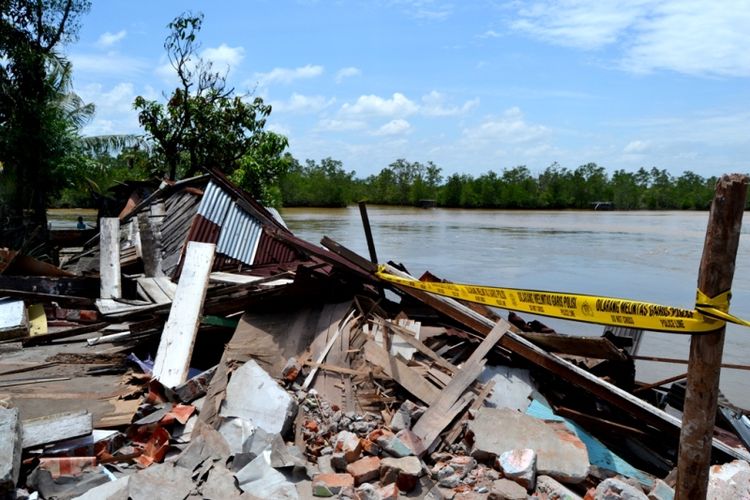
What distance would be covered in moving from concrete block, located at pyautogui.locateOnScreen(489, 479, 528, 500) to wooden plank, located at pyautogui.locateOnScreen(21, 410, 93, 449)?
3074 mm

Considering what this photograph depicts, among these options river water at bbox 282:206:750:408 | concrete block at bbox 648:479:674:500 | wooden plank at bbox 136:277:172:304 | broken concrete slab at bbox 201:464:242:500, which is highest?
wooden plank at bbox 136:277:172:304

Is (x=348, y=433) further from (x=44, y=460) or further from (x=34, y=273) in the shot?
(x=34, y=273)

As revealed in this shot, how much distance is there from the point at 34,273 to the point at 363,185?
80.5 m

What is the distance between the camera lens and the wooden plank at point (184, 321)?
224 inches

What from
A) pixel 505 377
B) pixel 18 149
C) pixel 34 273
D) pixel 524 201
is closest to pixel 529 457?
pixel 505 377

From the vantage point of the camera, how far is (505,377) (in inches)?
213

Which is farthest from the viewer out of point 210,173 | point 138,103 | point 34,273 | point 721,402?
point 138,103

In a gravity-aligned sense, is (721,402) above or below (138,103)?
below

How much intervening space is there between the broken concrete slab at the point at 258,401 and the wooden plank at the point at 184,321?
0.74 m

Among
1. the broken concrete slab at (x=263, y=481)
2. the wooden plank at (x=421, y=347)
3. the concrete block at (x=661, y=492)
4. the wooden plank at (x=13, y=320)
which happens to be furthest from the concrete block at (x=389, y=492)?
the wooden plank at (x=13, y=320)

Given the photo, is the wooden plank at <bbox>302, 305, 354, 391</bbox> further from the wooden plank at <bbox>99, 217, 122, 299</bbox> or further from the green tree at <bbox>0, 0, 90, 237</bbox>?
the green tree at <bbox>0, 0, 90, 237</bbox>

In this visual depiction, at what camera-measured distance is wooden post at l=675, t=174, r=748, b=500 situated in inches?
127

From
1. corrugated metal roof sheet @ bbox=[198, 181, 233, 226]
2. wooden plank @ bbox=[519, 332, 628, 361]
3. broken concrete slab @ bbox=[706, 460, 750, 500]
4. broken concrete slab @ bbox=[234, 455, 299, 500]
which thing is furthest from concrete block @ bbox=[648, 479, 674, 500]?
corrugated metal roof sheet @ bbox=[198, 181, 233, 226]

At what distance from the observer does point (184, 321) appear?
6234 millimetres
